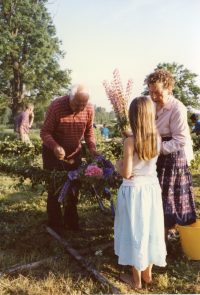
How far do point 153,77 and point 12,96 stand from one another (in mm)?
20872

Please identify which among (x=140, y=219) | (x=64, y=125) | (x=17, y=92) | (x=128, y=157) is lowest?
(x=140, y=219)

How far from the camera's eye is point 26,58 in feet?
66.5

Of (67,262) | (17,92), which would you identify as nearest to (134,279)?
(67,262)

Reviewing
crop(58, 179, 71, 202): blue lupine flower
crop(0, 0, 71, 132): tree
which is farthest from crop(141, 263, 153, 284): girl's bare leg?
crop(0, 0, 71, 132): tree

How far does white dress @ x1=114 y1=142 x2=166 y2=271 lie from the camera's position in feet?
7.02

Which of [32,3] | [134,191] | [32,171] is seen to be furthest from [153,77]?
[32,3]

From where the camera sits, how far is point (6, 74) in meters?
21.6

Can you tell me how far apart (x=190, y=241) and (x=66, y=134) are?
6.22ft

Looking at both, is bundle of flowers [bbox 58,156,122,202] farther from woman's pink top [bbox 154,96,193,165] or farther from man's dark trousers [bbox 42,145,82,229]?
woman's pink top [bbox 154,96,193,165]

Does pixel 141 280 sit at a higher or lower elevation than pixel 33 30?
lower

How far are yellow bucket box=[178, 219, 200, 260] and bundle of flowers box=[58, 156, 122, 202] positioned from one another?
3.10 feet

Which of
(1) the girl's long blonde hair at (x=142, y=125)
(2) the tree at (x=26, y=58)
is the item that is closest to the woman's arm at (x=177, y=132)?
(1) the girl's long blonde hair at (x=142, y=125)

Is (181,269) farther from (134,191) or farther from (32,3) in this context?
(32,3)

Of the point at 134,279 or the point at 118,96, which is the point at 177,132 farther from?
the point at 134,279
